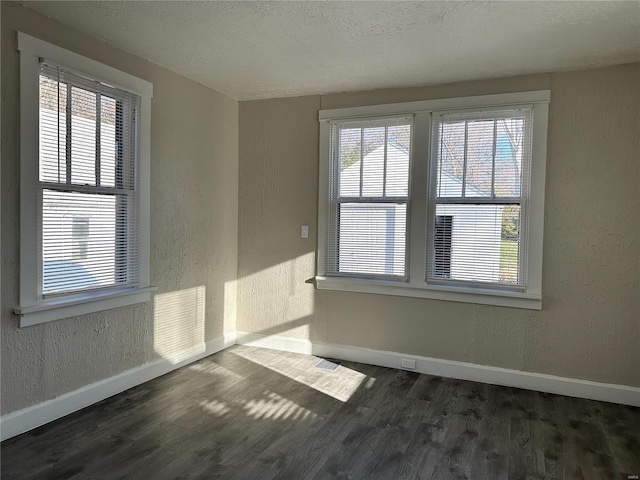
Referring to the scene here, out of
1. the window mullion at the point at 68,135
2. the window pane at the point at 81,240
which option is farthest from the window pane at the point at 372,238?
the window mullion at the point at 68,135

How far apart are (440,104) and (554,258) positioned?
61.7 inches

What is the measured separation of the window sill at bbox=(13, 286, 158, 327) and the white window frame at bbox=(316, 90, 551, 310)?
5.48 feet

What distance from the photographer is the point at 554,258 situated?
3576mm

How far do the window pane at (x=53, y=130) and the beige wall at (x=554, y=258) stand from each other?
2.02 m

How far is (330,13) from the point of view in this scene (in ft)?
8.70

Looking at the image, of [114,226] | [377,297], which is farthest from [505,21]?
[114,226]

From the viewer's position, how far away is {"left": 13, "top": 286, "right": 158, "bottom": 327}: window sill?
9.07 ft

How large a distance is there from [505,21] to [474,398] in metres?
2.62

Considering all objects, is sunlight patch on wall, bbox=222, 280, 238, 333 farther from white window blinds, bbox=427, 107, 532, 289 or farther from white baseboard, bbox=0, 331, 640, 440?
white window blinds, bbox=427, 107, 532, 289

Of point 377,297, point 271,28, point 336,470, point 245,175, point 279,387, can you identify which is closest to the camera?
point 336,470

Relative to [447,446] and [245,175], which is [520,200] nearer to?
[447,446]

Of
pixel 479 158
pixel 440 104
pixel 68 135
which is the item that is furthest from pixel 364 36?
pixel 68 135

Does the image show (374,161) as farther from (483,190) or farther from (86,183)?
(86,183)

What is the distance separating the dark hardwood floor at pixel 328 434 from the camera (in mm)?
2434
